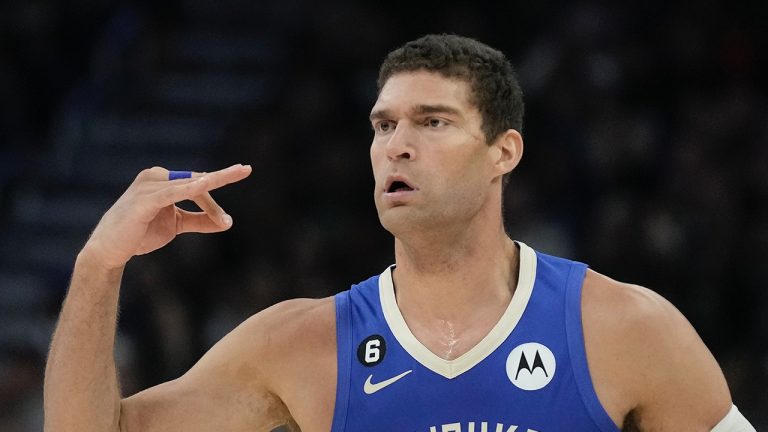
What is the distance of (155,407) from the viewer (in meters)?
4.56

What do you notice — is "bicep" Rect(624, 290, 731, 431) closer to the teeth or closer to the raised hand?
the teeth

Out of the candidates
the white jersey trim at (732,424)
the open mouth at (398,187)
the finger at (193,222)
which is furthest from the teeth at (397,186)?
the white jersey trim at (732,424)

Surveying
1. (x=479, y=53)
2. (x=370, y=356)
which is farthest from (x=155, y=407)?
(x=479, y=53)

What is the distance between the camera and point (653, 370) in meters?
4.33

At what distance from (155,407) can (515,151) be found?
1.57 metres

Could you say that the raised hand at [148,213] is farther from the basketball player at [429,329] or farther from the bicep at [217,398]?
the bicep at [217,398]

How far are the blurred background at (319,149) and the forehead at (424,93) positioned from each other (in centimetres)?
400

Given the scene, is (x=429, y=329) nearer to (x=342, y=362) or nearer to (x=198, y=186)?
(x=342, y=362)

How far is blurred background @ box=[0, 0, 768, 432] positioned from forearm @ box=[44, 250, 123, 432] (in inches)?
158

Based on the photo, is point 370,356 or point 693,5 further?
point 693,5

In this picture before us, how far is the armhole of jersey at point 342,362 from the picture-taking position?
4500mm

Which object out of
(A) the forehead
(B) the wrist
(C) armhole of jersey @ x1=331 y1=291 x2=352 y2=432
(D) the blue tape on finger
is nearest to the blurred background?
(C) armhole of jersey @ x1=331 y1=291 x2=352 y2=432

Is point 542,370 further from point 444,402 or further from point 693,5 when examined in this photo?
point 693,5

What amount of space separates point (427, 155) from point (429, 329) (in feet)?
2.08
